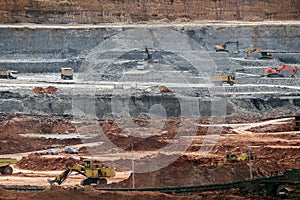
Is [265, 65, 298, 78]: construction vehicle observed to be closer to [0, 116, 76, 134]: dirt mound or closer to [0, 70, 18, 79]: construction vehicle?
[0, 70, 18, 79]: construction vehicle

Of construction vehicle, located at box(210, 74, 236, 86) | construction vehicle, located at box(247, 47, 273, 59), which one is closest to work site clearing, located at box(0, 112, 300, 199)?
construction vehicle, located at box(210, 74, 236, 86)

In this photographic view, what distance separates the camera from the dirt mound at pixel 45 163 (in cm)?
3015

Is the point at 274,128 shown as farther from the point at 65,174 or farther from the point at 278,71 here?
the point at 65,174

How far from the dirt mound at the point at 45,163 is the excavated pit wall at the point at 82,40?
2564 cm

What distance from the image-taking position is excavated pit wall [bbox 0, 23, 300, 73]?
5847 cm

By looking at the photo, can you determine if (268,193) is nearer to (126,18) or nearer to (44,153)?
(44,153)

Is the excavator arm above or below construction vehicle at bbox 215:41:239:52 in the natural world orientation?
below

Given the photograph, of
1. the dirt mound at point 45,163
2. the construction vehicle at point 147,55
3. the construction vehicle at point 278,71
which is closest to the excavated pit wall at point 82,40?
the construction vehicle at point 278,71

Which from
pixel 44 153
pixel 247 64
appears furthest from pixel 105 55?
pixel 44 153

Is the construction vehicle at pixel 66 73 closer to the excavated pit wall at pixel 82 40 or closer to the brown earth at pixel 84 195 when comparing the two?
the excavated pit wall at pixel 82 40

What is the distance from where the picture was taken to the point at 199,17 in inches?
2761

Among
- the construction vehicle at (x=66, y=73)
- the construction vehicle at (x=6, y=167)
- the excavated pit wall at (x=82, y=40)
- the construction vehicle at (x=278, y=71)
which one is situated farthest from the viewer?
the excavated pit wall at (x=82, y=40)

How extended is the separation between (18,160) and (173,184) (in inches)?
400

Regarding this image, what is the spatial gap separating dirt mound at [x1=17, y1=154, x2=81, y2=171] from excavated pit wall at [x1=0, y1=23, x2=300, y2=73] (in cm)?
2564
